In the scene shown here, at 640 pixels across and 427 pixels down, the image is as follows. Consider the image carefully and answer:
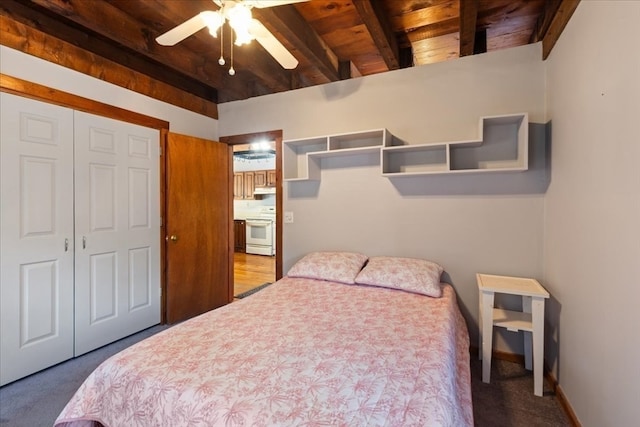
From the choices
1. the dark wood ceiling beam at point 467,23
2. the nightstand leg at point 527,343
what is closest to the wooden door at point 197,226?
the dark wood ceiling beam at point 467,23

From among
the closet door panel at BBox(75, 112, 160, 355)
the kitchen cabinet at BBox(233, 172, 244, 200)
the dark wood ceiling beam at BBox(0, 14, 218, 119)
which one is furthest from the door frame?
the kitchen cabinet at BBox(233, 172, 244, 200)

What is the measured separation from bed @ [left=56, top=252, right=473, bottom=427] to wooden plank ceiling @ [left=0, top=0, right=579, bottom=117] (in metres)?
1.96

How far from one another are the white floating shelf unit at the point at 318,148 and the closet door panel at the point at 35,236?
1819 mm

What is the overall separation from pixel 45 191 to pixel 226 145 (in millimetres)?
1761

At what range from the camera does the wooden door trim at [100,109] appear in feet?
6.87

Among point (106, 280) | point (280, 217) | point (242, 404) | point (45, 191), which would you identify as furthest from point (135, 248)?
point (242, 404)

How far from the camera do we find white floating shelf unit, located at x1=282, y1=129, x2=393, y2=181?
2.65 m

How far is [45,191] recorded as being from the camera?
2250mm

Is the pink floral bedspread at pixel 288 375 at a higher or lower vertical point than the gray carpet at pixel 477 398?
higher

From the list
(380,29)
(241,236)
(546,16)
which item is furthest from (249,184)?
(546,16)

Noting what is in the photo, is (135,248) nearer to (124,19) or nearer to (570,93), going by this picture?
(124,19)

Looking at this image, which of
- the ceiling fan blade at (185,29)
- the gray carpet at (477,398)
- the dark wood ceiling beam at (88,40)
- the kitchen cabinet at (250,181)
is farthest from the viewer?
the kitchen cabinet at (250,181)

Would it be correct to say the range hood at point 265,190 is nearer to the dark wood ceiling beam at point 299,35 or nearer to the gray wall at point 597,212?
the dark wood ceiling beam at point 299,35

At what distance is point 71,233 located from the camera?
7.89ft
